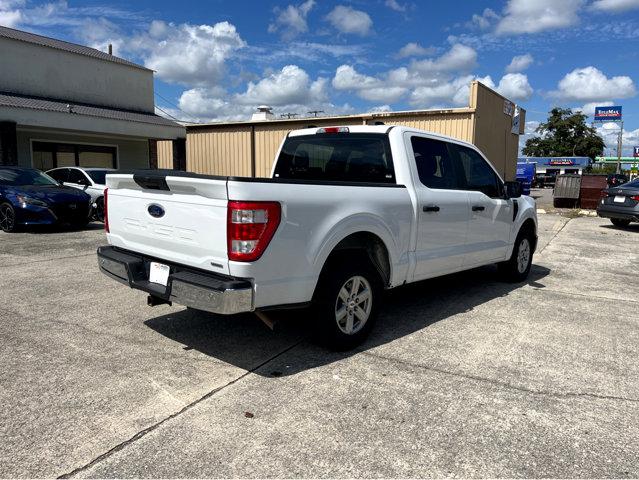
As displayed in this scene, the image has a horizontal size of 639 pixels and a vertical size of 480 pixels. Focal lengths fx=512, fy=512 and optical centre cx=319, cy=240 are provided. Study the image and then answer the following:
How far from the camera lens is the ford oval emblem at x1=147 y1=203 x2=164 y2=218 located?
3852 millimetres

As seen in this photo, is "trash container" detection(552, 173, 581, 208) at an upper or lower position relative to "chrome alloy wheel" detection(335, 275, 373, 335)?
upper

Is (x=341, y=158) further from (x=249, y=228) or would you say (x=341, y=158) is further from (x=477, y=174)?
(x=249, y=228)

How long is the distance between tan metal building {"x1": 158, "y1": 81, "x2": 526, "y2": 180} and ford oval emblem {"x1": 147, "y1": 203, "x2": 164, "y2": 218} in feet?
46.0

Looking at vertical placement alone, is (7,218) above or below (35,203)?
below

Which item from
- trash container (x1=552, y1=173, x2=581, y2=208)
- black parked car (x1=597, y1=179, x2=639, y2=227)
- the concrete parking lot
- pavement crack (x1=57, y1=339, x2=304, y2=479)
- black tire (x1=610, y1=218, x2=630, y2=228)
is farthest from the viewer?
trash container (x1=552, y1=173, x2=581, y2=208)

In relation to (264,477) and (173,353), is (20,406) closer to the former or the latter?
(173,353)

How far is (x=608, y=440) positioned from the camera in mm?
2961

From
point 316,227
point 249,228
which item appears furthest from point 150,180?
point 316,227

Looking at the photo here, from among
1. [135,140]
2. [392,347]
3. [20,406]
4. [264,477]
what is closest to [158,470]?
[264,477]

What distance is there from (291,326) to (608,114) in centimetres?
7913

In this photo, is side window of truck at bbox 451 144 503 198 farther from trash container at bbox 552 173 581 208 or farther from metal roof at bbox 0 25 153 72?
metal roof at bbox 0 25 153 72

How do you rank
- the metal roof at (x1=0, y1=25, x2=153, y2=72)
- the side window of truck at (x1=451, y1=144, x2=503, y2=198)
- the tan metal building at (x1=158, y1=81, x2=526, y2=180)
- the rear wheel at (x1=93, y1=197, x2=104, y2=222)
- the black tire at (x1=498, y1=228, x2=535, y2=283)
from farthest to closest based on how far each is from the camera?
the metal roof at (x1=0, y1=25, x2=153, y2=72), the tan metal building at (x1=158, y1=81, x2=526, y2=180), the rear wheel at (x1=93, y1=197, x2=104, y2=222), the black tire at (x1=498, y1=228, x2=535, y2=283), the side window of truck at (x1=451, y1=144, x2=503, y2=198)

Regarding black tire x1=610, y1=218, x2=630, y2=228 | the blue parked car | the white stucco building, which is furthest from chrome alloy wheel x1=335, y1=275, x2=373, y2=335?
the white stucco building

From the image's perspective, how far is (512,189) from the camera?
643cm
